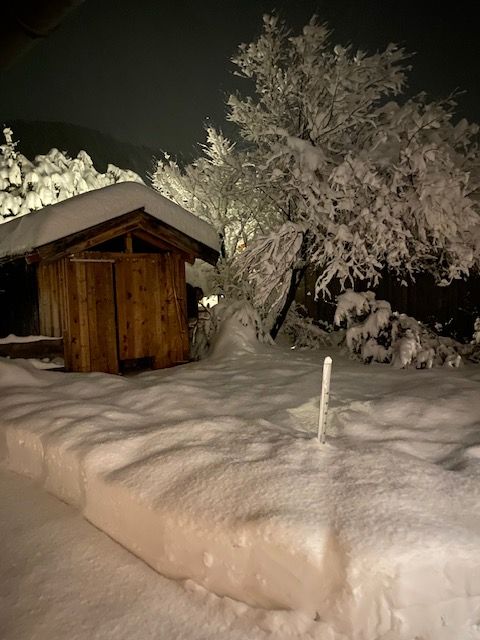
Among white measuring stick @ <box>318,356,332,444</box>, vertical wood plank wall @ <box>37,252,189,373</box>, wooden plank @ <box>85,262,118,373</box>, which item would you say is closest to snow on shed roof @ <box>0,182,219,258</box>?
vertical wood plank wall @ <box>37,252,189,373</box>

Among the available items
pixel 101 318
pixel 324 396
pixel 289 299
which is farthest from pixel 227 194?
pixel 324 396

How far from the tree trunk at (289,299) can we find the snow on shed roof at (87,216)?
189cm

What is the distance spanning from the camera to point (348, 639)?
7.57 feet

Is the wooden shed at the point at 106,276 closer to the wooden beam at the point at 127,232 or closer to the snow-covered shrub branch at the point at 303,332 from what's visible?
the wooden beam at the point at 127,232

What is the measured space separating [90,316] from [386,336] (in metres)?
5.41

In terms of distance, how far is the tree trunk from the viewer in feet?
31.9

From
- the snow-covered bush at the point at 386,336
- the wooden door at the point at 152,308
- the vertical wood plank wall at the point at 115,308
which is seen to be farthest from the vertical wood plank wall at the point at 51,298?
the snow-covered bush at the point at 386,336

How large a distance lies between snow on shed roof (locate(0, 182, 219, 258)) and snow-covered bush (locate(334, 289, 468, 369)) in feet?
10.1

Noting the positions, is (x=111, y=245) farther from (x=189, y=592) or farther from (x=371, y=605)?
(x=371, y=605)

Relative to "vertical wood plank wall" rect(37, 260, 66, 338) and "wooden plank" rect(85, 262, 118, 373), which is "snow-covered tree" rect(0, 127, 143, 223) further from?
"wooden plank" rect(85, 262, 118, 373)

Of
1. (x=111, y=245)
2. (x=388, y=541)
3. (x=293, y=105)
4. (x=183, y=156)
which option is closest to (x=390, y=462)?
(x=388, y=541)

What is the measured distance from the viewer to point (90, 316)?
8109 millimetres

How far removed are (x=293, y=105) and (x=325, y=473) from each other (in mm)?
8249

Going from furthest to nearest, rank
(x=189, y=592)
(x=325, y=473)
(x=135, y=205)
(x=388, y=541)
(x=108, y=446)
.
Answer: (x=135, y=205), (x=108, y=446), (x=325, y=473), (x=189, y=592), (x=388, y=541)
